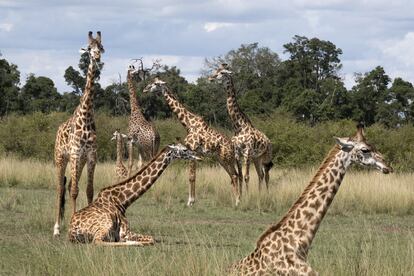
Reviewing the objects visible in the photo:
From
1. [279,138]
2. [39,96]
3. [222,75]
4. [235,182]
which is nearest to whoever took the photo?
[235,182]

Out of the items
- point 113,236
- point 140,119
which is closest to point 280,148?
point 140,119

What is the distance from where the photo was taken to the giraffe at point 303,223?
777 centimetres

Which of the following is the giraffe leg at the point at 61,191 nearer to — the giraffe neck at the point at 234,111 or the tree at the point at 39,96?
the giraffe neck at the point at 234,111

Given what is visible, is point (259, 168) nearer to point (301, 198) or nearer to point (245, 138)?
point (245, 138)

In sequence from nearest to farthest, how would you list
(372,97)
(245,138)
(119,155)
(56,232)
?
(56,232) → (119,155) → (245,138) → (372,97)

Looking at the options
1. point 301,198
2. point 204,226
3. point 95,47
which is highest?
point 95,47

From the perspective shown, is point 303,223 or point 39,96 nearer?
point 303,223

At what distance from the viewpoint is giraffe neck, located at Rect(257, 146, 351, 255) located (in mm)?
7973

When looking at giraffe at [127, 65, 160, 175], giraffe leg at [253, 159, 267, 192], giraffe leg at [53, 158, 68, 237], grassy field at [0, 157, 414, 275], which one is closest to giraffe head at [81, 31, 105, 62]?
giraffe leg at [53, 158, 68, 237]

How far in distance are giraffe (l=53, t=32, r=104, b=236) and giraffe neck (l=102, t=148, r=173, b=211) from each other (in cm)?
117

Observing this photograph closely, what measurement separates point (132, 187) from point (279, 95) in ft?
109

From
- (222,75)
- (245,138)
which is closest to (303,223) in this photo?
(245,138)

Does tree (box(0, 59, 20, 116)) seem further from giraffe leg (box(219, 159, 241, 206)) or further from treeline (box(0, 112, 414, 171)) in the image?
giraffe leg (box(219, 159, 241, 206))

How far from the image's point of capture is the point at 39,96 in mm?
46281
